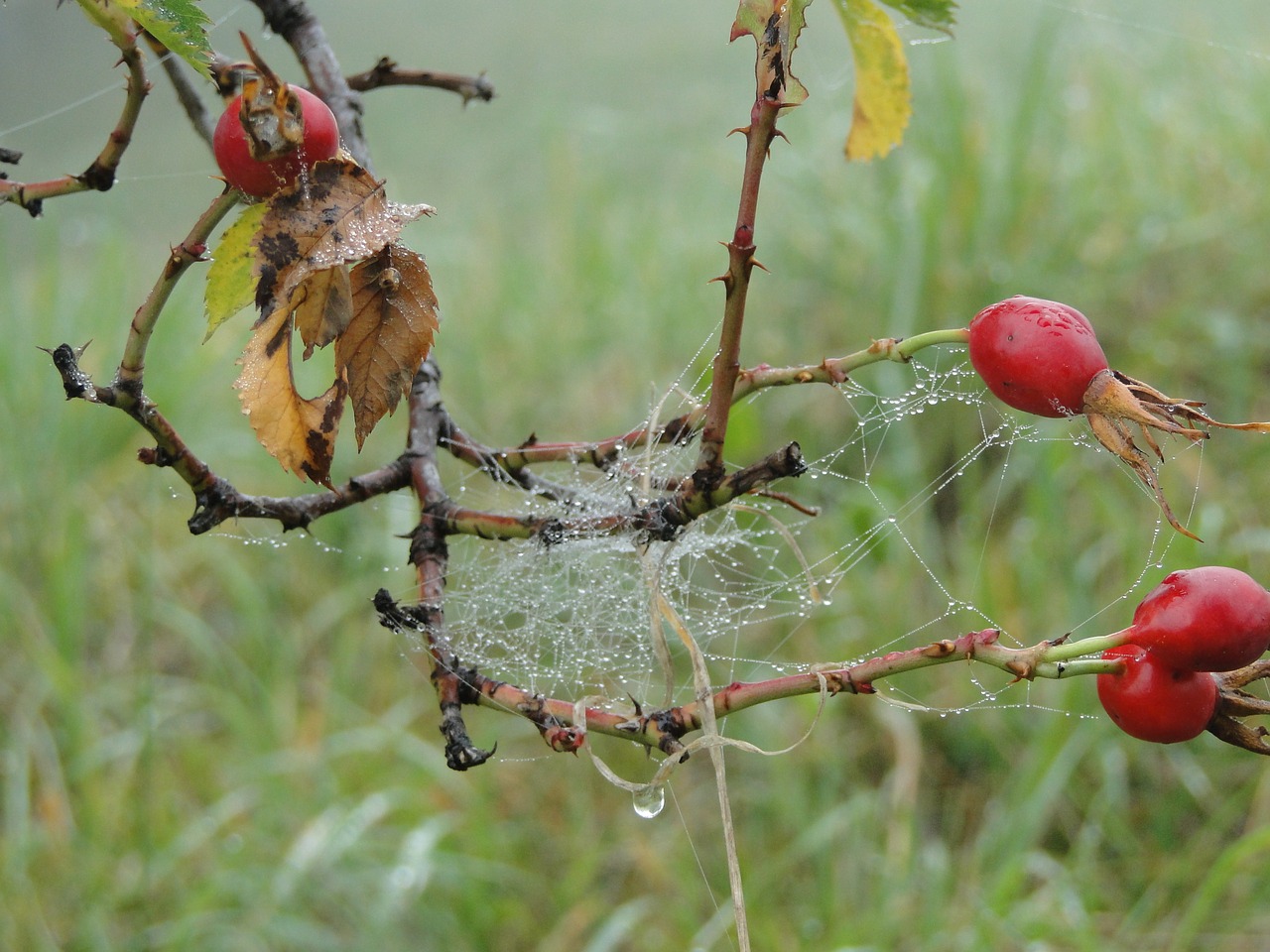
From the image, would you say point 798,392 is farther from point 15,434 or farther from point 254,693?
point 15,434

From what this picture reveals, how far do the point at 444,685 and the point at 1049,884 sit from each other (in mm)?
1565

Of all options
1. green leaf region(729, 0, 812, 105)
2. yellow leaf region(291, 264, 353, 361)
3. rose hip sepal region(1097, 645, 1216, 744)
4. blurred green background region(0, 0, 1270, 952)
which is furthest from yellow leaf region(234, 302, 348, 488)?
blurred green background region(0, 0, 1270, 952)

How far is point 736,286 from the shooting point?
1.61ft

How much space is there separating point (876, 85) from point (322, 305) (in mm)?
481

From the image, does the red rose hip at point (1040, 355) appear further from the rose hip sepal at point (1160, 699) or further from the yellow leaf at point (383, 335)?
the yellow leaf at point (383, 335)

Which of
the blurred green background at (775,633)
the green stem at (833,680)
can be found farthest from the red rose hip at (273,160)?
the blurred green background at (775,633)

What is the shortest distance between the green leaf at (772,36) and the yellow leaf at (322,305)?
0.21 meters

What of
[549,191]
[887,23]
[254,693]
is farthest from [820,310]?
[887,23]

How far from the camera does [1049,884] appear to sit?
6.08 feet

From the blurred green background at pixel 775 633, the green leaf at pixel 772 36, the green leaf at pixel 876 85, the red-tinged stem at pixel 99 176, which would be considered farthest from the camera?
the blurred green background at pixel 775 633

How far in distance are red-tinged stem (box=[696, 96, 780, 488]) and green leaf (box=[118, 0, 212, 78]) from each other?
26 centimetres

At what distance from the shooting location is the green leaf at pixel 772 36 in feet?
1.51

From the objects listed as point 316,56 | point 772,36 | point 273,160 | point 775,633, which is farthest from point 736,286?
point 775,633

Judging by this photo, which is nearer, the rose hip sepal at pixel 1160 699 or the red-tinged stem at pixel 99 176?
the rose hip sepal at pixel 1160 699
